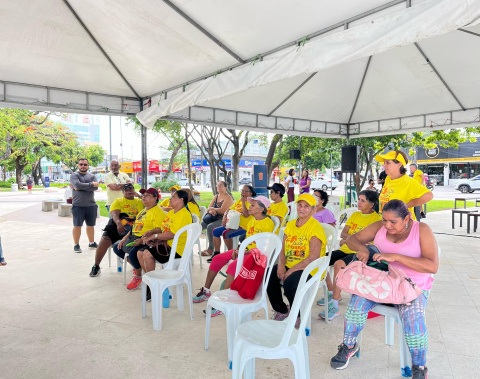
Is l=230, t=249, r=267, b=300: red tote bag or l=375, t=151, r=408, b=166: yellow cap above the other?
l=375, t=151, r=408, b=166: yellow cap

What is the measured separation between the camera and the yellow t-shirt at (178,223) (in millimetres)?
3637

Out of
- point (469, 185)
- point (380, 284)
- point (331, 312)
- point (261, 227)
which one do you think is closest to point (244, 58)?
point (261, 227)

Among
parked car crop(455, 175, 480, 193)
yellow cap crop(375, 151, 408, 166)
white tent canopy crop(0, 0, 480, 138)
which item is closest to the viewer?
white tent canopy crop(0, 0, 480, 138)

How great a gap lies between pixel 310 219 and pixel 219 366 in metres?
1.38

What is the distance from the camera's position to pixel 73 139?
2502 cm

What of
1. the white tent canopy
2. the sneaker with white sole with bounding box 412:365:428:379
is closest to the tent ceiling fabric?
the white tent canopy

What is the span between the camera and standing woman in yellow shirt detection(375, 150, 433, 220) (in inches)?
124

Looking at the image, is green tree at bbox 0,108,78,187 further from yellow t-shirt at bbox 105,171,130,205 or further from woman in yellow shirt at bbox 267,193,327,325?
woman in yellow shirt at bbox 267,193,327,325

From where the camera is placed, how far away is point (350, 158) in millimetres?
9195

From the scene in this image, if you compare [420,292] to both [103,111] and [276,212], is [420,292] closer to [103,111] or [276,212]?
[276,212]

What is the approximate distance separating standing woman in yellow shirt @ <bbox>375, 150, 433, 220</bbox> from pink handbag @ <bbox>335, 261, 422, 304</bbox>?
1.15m

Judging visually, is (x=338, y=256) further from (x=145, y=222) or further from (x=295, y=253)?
(x=145, y=222)

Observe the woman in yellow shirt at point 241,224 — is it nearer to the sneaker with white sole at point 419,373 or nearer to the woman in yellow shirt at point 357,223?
the woman in yellow shirt at point 357,223

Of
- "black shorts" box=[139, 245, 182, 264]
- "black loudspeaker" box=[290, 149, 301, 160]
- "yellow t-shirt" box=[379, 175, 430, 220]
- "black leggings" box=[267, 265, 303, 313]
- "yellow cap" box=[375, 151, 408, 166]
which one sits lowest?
"black leggings" box=[267, 265, 303, 313]
